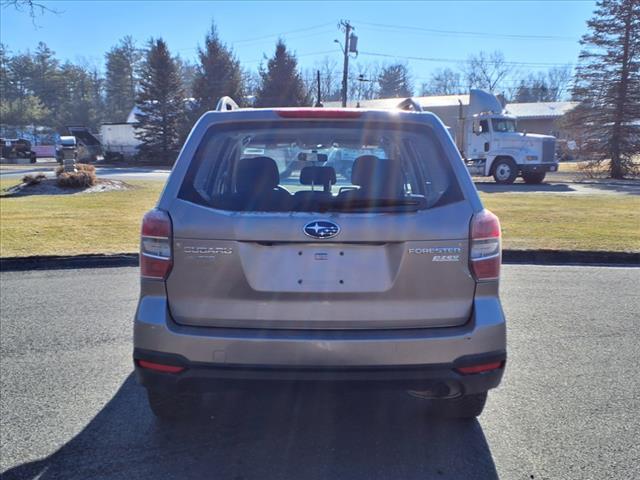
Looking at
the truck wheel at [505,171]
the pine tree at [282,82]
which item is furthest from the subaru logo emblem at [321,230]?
the pine tree at [282,82]

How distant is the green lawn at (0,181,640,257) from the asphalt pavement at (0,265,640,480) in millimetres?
4223

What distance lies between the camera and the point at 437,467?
9.32 feet

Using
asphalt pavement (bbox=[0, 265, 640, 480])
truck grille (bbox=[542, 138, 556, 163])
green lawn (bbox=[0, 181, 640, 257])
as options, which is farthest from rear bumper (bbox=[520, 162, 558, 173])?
asphalt pavement (bbox=[0, 265, 640, 480])

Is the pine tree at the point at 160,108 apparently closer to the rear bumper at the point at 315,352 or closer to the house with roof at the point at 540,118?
the house with roof at the point at 540,118

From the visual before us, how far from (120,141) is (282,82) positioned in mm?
16825

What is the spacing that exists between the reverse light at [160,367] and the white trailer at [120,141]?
4591 cm

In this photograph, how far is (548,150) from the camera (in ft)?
82.0

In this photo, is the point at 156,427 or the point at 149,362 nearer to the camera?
the point at 149,362

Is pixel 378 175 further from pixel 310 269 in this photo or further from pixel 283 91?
pixel 283 91

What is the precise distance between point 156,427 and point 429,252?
1993 millimetres

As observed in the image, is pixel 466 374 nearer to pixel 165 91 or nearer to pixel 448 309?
pixel 448 309

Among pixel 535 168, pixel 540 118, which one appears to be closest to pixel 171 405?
pixel 535 168

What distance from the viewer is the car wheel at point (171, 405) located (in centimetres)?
311

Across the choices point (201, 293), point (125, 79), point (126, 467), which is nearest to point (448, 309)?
point (201, 293)
